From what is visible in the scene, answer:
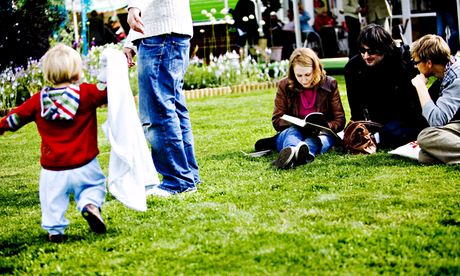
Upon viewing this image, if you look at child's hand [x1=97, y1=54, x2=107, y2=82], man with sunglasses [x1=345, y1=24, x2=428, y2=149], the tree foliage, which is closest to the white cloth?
child's hand [x1=97, y1=54, x2=107, y2=82]

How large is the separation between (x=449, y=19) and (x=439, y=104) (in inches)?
339

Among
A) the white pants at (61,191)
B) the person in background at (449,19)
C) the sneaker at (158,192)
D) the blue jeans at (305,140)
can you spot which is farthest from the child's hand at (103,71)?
the person in background at (449,19)

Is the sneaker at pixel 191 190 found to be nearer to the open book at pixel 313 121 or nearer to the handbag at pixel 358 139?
the open book at pixel 313 121

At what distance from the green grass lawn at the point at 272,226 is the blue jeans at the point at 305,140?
5.3 inches

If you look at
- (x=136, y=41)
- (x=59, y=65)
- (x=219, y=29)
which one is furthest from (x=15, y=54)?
(x=59, y=65)

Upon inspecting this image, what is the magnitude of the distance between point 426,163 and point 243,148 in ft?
6.29

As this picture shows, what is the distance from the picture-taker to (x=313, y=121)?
21.2ft

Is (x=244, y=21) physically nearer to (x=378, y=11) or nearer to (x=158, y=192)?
(x=378, y=11)

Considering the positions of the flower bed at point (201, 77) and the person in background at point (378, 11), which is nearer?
the flower bed at point (201, 77)

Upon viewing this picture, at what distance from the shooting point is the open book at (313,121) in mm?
6397

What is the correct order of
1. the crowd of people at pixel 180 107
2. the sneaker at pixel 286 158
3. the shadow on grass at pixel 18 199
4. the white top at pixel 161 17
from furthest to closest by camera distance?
the sneaker at pixel 286 158 → the shadow on grass at pixel 18 199 → the white top at pixel 161 17 → the crowd of people at pixel 180 107

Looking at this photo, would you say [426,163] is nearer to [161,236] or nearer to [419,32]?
[161,236]

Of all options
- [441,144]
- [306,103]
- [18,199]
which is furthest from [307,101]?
[18,199]

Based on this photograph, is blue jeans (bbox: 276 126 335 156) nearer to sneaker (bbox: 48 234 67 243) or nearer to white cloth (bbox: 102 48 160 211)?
white cloth (bbox: 102 48 160 211)
